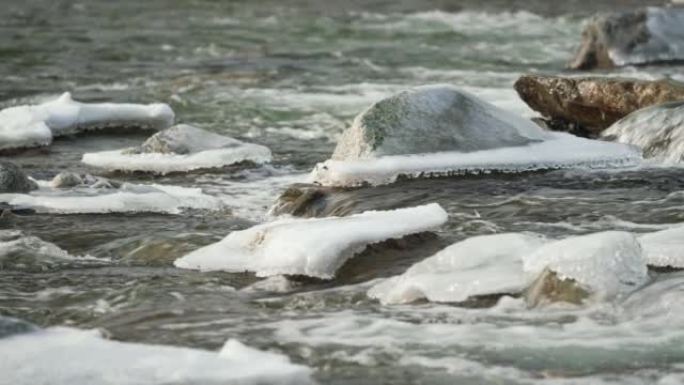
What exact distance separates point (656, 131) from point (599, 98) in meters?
0.99

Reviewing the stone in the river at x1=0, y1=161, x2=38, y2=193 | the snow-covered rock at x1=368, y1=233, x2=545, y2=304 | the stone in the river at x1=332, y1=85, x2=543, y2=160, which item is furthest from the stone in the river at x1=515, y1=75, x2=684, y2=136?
the snow-covered rock at x1=368, y1=233, x2=545, y2=304

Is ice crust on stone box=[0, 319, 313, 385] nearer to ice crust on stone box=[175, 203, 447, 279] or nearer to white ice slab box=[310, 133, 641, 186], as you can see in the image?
ice crust on stone box=[175, 203, 447, 279]

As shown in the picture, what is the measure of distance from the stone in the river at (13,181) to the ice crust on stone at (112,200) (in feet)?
0.23

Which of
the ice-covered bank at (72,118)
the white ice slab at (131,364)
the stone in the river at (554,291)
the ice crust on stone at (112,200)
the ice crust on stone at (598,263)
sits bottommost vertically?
the ice-covered bank at (72,118)

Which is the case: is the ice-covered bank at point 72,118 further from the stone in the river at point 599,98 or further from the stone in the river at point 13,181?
the stone in the river at point 599,98

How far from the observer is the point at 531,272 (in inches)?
215

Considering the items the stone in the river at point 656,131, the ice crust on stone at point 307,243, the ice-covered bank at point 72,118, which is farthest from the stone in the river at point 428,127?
the ice-covered bank at point 72,118

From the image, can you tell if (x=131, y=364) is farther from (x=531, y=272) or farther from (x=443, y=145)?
(x=443, y=145)

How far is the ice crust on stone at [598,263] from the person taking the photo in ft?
17.3

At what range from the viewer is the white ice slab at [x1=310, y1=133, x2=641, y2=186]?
7.87 metres

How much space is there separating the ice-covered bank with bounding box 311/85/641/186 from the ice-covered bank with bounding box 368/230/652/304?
2129 millimetres

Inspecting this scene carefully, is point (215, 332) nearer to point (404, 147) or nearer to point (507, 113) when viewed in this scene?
point (404, 147)

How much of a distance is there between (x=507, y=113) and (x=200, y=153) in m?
1.99

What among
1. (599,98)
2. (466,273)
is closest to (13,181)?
(466,273)
